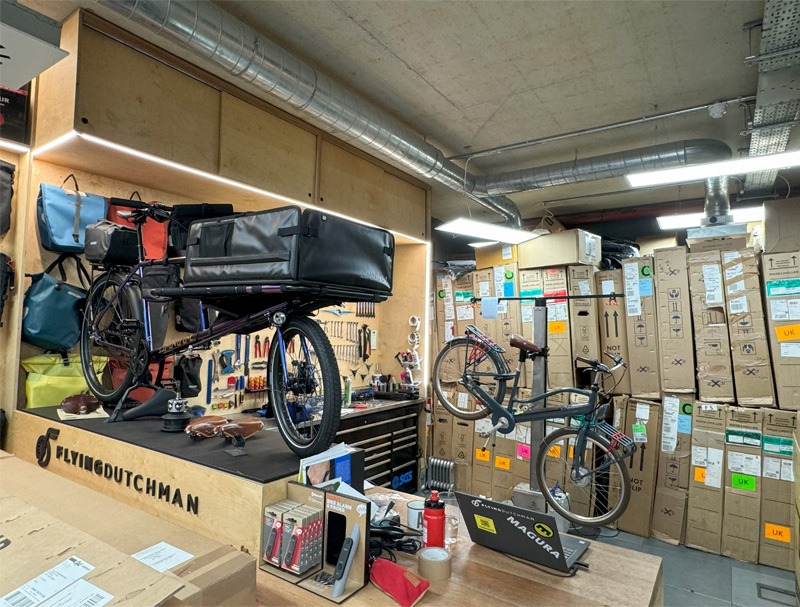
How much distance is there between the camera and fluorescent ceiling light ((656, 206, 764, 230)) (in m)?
4.27

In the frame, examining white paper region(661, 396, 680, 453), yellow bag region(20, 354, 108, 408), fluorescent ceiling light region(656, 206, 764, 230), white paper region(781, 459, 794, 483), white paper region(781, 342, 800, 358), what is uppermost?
fluorescent ceiling light region(656, 206, 764, 230)

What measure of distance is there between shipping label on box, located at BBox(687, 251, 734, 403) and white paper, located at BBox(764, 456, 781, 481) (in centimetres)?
47

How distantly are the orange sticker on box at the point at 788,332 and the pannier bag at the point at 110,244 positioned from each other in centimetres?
436

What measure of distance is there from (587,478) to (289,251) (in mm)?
2818

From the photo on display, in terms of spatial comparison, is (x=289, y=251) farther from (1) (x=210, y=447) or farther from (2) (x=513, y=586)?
(2) (x=513, y=586)

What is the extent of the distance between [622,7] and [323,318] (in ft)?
10.3

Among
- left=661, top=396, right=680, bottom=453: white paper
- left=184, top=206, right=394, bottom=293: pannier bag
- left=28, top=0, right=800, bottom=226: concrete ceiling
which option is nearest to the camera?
left=184, top=206, right=394, bottom=293: pannier bag

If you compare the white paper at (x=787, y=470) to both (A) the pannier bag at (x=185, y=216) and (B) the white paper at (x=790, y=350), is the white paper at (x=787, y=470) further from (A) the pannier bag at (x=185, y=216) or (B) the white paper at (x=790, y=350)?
(A) the pannier bag at (x=185, y=216)

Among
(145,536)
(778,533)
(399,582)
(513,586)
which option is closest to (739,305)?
(778,533)

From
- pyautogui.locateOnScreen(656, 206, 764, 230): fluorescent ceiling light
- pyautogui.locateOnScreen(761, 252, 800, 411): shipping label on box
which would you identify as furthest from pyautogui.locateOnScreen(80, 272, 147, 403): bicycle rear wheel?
pyautogui.locateOnScreen(656, 206, 764, 230): fluorescent ceiling light

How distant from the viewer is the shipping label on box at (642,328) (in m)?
3.94

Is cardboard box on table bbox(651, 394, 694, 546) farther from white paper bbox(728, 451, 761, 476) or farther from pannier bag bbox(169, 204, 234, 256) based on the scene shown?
pannier bag bbox(169, 204, 234, 256)

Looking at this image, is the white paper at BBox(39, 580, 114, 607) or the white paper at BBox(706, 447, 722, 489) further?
the white paper at BBox(706, 447, 722, 489)

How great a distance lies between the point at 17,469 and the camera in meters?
1.91
